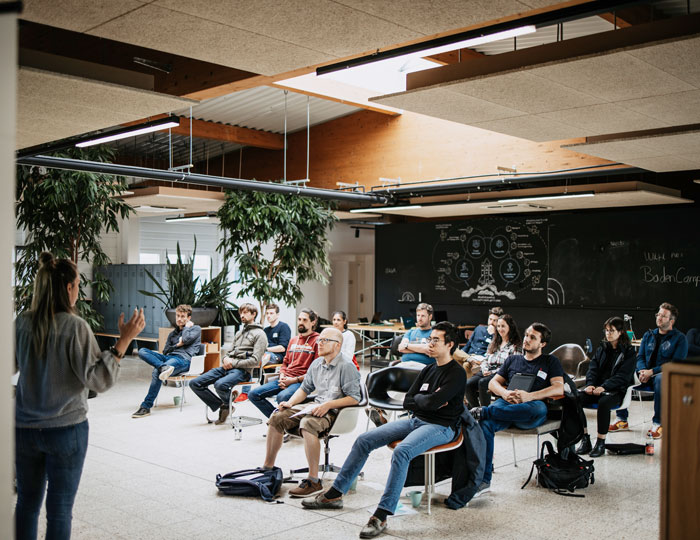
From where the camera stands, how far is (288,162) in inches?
548

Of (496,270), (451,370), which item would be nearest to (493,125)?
(451,370)

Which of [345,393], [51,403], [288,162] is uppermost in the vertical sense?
[288,162]

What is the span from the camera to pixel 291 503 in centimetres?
511

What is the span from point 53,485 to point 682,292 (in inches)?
429

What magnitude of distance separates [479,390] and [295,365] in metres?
1.99

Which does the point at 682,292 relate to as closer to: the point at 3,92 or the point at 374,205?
the point at 374,205

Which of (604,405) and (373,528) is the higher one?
(604,405)

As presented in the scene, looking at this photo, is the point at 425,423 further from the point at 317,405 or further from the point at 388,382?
the point at 388,382

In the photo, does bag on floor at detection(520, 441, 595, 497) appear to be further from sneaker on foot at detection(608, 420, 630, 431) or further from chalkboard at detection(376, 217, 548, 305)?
chalkboard at detection(376, 217, 548, 305)

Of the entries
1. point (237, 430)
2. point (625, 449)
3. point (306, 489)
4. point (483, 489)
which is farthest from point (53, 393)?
point (625, 449)

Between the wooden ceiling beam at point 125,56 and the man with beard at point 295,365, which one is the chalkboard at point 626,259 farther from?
the wooden ceiling beam at point 125,56

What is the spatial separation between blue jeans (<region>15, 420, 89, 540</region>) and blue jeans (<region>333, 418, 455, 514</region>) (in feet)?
6.99

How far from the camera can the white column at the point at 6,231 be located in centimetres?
145

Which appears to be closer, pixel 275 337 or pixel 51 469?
pixel 51 469
